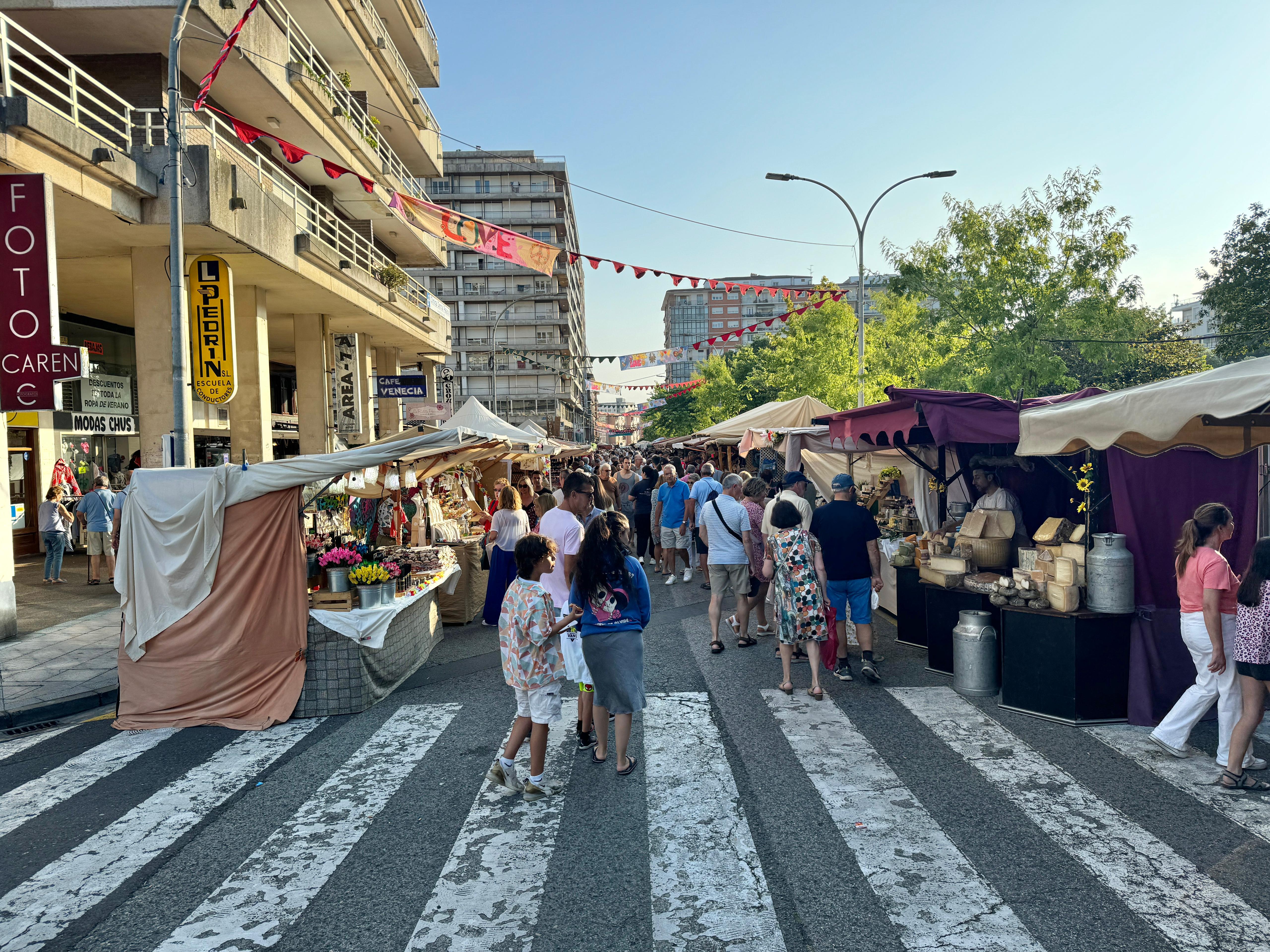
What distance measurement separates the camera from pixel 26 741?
21.9 feet

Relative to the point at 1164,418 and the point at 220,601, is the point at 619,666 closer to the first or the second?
the point at 220,601

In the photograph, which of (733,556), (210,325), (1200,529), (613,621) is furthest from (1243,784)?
(210,325)

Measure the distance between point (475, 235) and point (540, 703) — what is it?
9580mm

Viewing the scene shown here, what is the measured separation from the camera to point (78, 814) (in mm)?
4988

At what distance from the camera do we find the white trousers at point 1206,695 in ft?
17.0

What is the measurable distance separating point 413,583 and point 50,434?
1244 cm

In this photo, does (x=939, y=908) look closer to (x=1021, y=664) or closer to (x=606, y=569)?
(x=606, y=569)

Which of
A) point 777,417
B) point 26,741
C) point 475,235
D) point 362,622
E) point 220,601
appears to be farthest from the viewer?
point 777,417

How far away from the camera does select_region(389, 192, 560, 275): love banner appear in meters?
12.3

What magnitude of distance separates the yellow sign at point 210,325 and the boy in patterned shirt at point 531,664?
9.98m

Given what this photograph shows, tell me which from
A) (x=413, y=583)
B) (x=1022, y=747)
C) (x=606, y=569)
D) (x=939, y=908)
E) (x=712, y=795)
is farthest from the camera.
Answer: (x=413, y=583)

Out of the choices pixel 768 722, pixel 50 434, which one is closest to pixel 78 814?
pixel 768 722

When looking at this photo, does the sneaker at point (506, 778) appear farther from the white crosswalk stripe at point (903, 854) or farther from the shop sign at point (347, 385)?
the shop sign at point (347, 385)

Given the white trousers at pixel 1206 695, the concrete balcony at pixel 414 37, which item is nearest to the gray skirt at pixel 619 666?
the white trousers at pixel 1206 695
